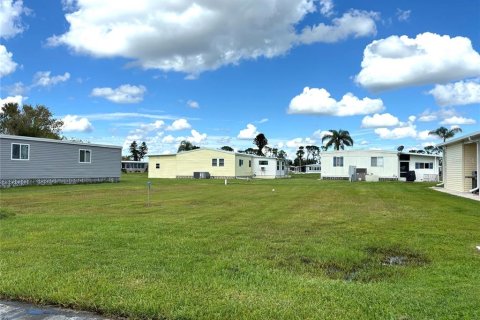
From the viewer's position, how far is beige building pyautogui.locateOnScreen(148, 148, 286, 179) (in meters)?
44.0

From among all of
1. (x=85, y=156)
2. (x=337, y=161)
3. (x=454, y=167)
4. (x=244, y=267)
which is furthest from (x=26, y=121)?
(x=244, y=267)

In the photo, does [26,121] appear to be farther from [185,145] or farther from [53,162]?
[185,145]

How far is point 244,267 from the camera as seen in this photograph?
17.9 ft

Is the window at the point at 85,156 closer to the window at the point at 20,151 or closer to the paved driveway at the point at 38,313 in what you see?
the window at the point at 20,151

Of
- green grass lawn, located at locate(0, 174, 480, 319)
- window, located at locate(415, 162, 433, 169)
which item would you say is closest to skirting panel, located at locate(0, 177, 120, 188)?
green grass lawn, located at locate(0, 174, 480, 319)

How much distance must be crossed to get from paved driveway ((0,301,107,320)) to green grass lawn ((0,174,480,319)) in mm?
112

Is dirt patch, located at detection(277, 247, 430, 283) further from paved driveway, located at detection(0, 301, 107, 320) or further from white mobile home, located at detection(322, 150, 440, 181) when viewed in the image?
white mobile home, located at detection(322, 150, 440, 181)

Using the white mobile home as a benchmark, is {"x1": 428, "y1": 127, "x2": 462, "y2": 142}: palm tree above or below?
above

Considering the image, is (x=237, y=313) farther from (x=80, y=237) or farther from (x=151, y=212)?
(x=151, y=212)

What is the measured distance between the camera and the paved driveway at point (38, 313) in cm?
391

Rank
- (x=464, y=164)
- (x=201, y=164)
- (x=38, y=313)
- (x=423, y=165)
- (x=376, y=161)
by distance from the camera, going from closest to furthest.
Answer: (x=38, y=313), (x=464, y=164), (x=376, y=161), (x=423, y=165), (x=201, y=164)

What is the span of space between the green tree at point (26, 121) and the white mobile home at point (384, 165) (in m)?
36.9

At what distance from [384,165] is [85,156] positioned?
2770cm

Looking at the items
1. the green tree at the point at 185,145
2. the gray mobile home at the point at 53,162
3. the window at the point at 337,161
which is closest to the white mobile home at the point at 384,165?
the window at the point at 337,161
